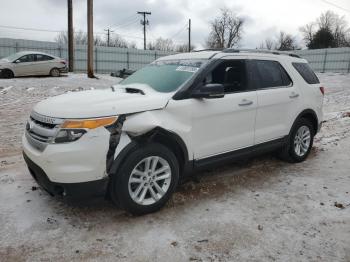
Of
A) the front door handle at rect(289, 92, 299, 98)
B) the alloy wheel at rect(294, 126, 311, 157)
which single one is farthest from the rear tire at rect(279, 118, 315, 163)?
the front door handle at rect(289, 92, 299, 98)

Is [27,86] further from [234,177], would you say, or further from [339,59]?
[339,59]

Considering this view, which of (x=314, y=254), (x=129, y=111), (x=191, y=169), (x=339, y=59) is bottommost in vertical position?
(x=314, y=254)

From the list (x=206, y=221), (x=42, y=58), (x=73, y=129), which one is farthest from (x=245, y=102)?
(x=42, y=58)

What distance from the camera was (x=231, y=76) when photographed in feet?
14.8

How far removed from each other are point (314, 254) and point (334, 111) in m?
8.52

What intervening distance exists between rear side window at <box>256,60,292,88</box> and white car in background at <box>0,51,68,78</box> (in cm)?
→ 1532

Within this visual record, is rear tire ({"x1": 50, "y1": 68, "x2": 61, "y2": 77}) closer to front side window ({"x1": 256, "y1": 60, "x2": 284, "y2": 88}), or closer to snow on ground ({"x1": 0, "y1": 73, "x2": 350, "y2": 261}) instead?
snow on ground ({"x1": 0, "y1": 73, "x2": 350, "y2": 261})

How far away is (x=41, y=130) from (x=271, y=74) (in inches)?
130

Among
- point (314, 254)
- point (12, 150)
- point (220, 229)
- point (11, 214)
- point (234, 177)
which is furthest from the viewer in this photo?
point (12, 150)

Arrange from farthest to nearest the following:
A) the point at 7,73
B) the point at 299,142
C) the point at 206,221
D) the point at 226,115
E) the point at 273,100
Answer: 1. the point at 7,73
2. the point at 299,142
3. the point at 273,100
4. the point at 226,115
5. the point at 206,221

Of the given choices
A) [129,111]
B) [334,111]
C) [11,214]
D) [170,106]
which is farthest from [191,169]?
[334,111]

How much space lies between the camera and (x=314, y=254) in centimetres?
299

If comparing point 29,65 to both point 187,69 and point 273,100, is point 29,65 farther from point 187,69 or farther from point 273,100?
point 273,100

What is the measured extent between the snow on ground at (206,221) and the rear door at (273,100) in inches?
26.6
